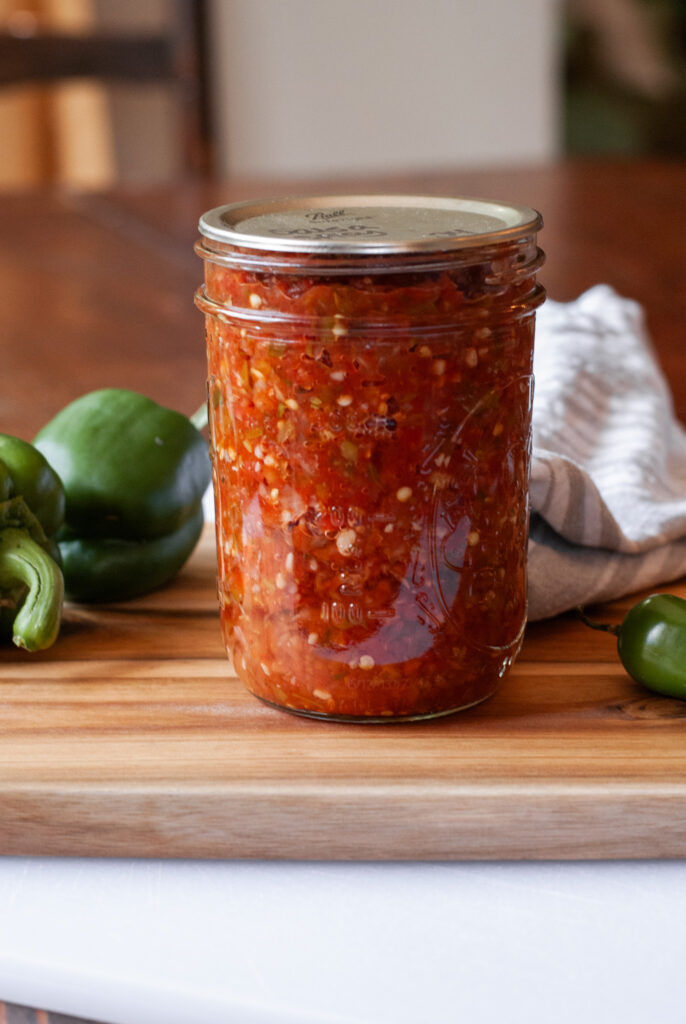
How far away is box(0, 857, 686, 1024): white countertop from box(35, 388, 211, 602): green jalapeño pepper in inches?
14.0

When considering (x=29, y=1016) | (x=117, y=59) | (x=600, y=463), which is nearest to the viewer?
(x=29, y=1016)

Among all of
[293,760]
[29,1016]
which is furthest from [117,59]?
[29,1016]

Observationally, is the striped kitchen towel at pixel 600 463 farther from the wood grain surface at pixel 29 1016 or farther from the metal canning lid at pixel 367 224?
the wood grain surface at pixel 29 1016

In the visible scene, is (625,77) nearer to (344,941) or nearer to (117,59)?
(117,59)

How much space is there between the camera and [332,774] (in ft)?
2.57

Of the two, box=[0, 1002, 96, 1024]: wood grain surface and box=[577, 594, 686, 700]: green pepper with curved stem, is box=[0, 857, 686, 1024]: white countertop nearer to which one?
box=[0, 1002, 96, 1024]: wood grain surface

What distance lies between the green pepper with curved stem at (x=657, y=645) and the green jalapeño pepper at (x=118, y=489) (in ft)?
1.40

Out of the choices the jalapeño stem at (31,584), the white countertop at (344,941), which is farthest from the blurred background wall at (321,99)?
the white countertop at (344,941)

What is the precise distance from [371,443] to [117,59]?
2.61 m

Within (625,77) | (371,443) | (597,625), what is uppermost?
(371,443)

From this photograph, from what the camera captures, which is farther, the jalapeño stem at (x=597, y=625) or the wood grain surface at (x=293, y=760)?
the jalapeño stem at (x=597, y=625)

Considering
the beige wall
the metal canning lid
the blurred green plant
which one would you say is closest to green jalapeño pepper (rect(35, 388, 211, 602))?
the metal canning lid

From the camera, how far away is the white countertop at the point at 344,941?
62 centimetres

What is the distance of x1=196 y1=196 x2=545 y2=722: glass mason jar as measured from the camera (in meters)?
0.74
